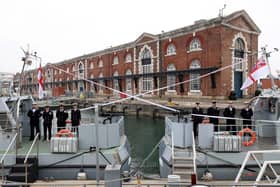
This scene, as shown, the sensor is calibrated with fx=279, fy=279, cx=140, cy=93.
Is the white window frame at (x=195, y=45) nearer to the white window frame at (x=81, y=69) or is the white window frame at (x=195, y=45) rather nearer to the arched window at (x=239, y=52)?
the arched window at (x=239, y=52)

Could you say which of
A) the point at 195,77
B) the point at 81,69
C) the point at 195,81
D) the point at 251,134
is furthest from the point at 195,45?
the point at 81,69

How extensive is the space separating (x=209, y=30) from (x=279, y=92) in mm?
23688

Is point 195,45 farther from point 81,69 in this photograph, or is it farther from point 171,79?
point 81,69

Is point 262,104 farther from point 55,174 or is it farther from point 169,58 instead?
point 169,58

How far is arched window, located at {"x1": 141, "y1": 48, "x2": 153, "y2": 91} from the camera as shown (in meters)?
43.4

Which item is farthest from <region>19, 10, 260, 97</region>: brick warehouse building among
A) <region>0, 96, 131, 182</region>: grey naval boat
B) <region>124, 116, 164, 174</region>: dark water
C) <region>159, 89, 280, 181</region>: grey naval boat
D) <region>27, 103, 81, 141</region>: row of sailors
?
<region>159, 89, 280, 181</region>: grey naval boat

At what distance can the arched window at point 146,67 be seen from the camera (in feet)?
143

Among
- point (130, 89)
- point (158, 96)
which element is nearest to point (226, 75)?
point (158, 96)

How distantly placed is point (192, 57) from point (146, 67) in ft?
33.1

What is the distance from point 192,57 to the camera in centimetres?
3588

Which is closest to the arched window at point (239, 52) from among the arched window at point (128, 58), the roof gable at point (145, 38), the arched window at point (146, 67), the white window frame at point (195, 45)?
the white window frame at point (195, 45)

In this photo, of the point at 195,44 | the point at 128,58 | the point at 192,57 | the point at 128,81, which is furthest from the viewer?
the point at 128,81

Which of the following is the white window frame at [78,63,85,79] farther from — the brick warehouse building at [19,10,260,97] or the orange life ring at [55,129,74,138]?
the orange life ring at [55,129,74,138]

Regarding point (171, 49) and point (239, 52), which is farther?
point (171, 49)
